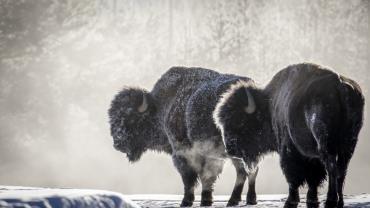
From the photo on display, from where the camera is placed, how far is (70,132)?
94.7 ft

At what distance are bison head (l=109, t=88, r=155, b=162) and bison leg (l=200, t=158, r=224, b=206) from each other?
1.25 m

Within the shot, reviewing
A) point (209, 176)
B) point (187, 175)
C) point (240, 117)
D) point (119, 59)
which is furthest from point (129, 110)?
point (119, 59)

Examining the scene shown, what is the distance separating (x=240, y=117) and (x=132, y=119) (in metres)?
2.92

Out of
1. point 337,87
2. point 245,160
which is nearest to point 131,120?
point 245,160

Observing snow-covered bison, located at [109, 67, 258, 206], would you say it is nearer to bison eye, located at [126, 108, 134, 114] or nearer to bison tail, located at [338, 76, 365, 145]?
bison eye, located at [126, 108, 134, 114]

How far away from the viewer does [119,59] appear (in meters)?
29.2

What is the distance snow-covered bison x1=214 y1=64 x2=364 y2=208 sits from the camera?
6.06 metres

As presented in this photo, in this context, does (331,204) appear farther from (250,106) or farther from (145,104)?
(145,104)

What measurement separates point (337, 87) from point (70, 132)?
2336 centimetres

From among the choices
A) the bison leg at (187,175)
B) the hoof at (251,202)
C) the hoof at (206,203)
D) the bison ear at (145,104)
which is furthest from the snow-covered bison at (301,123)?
the bison ear at (145,104)

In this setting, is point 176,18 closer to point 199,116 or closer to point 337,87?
point 199,116

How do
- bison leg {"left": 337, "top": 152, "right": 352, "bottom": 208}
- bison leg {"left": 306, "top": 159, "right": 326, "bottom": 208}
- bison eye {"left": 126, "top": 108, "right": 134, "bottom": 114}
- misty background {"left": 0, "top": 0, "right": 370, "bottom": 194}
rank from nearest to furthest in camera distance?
1. bison leg {"left": 337, "top": 152, "right": 352, "bottom": 208}
2. bison leg {"left": 306, "top": 159, "right": 326, "bottom": 208}
3. bison eye {"left": 126, "top": 108, "right": 134, "bottom": 114}
4. misty background {"left": 0, "top": 0, "right": 370, "bottom": 194}

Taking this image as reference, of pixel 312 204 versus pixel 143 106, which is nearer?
pixel 312 204

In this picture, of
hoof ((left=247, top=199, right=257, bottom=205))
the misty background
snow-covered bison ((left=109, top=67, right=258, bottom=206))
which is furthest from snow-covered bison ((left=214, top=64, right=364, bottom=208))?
the misty background
